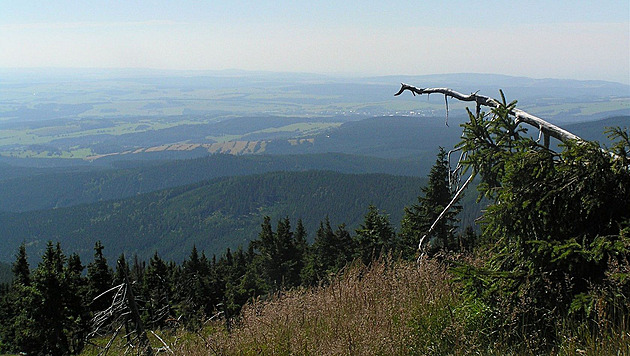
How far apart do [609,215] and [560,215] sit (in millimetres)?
380

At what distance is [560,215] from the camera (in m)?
4.12

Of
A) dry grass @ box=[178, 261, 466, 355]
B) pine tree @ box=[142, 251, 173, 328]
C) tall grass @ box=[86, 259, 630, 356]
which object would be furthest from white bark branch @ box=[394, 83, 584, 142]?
pine tree @ box=[142, 251, 173, 328]

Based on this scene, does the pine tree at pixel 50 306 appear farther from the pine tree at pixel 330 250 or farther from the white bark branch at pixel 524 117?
the white bark branch at pixel 524 117

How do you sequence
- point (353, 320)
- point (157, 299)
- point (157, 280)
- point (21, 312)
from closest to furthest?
point (353, 320) → point (21, 312) → point (157, 299) → point (157, 280)

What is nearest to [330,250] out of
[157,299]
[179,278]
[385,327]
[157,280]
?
[179,278]

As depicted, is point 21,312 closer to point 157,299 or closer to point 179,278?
point 157,299

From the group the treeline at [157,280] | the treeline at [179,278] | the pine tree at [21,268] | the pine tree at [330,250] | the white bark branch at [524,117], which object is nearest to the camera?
the white bark branch at [524,117]

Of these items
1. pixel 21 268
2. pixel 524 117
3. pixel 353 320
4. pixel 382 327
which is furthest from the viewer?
pixel 21 268

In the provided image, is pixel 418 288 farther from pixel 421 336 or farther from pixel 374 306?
pixel 421 336

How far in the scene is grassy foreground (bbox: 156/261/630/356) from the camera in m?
3.86

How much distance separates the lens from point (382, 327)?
13.8 ft

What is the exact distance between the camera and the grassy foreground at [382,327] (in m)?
3.86

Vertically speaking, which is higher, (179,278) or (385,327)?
(385,327)

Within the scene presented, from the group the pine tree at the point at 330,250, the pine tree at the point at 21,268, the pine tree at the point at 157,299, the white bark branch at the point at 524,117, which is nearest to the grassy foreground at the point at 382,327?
the pine tree at the point at 157,299
